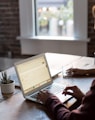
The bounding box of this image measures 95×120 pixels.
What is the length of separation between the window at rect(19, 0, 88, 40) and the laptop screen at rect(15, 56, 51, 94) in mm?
2248

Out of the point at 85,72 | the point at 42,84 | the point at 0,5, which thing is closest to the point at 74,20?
the point at 0,5

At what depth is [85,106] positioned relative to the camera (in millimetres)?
1375

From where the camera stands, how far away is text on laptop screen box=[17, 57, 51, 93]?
5.93ft

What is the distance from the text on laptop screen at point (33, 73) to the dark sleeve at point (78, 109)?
25cm

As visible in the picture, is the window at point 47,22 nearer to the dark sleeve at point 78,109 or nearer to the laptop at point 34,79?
the laptop at point 34,79

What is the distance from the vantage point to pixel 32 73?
1.87 metres

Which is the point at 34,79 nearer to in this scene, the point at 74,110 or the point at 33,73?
the point at 33,73

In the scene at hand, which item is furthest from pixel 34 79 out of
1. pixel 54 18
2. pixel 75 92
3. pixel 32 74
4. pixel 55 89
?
pixel 54 18

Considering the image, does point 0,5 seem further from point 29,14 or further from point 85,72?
point 85,72

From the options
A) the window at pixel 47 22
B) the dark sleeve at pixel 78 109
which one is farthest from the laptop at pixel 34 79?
the window at pixel 47 22

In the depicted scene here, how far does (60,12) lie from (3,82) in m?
2.70

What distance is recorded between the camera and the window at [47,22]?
412cm

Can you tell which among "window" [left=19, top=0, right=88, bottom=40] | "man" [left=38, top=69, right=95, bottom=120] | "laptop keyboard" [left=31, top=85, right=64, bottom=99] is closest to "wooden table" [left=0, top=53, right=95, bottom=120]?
"man" [left=38, top=69, right=95, bottom=120]

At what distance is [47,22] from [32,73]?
8.91 ft
